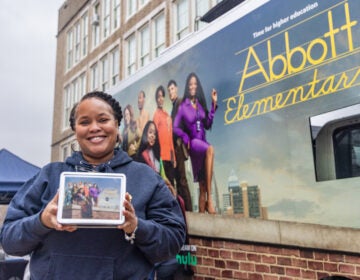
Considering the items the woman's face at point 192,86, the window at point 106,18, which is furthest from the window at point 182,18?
the woman's face at point 192,86

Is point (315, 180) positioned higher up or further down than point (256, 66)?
further down

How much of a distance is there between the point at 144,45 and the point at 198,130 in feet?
39.1

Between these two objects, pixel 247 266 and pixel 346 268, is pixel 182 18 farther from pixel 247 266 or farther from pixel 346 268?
pixel 346 268

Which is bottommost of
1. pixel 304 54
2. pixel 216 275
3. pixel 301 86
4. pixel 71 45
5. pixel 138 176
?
pixel 216 275

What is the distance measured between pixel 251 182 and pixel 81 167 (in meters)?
1.90

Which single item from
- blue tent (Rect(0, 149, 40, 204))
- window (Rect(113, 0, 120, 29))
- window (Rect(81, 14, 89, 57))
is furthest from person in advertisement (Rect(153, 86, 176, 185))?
window (Rect(81, 14, 89, 57))

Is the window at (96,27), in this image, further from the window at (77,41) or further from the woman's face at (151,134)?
the woman's face at (151,134)

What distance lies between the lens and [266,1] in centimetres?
331

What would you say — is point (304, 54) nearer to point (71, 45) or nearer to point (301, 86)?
point (301, 86)

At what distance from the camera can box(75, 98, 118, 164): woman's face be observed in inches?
60.2

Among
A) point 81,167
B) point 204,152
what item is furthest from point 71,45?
point 81,167

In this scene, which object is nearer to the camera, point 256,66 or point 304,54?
point 304,54

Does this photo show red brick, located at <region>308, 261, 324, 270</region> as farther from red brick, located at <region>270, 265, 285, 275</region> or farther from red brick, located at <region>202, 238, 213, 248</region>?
red brick, located at <region>202, 238, 213, 248</region>

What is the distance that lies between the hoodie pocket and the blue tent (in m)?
6.78
